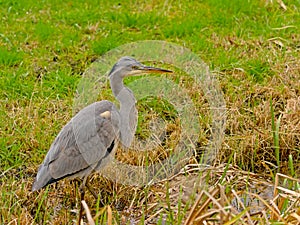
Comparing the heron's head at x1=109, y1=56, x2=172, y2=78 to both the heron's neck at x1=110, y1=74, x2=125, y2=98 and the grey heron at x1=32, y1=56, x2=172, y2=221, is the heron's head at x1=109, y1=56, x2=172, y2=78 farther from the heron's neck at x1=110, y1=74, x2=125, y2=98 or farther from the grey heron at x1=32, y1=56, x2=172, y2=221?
the grey heron at x1=32, y1=56, x2=172, y2=221

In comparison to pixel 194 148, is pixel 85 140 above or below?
above

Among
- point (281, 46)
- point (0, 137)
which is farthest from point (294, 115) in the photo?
point (0, 137)

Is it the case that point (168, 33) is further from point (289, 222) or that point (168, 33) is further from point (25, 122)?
point (289, 222)

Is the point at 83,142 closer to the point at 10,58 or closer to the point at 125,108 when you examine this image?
the point at 125,108

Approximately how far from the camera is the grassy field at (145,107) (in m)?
3.65

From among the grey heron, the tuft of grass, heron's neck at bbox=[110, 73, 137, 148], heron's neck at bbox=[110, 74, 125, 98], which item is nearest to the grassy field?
the tuft of grass

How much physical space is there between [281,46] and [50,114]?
2260 mm

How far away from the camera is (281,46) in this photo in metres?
5.68

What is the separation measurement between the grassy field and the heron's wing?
248mm

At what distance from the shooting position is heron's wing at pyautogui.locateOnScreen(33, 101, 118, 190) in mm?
3742

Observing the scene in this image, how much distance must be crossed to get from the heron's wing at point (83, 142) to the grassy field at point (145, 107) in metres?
0.25

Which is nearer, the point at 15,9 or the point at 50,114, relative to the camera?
the point at 50,114

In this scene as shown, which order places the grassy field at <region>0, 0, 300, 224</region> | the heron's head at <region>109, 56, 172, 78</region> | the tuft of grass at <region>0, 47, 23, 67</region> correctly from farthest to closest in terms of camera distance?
1. the tuft of grass at <region>0, 47, 23, 67</region>
2. the heron's head at <region>109, 56, 172, 78</region>
3. the grassy field at <region>0, 0, 300, 224</region>

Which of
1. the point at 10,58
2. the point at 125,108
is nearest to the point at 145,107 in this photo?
the point at 125,108
